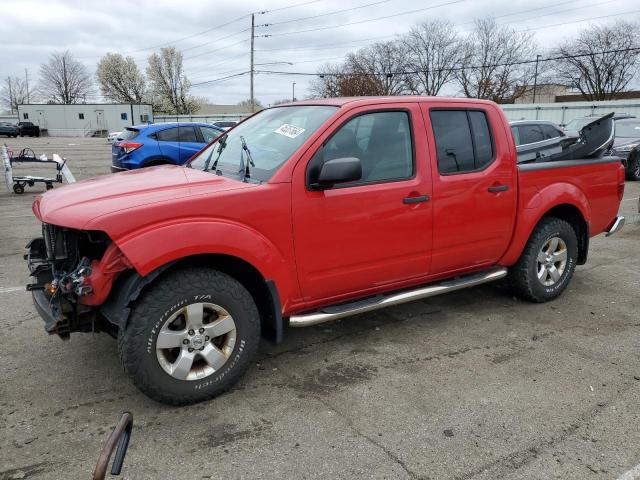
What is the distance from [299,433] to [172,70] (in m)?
86.2

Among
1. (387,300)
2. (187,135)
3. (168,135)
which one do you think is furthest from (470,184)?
(187,135)

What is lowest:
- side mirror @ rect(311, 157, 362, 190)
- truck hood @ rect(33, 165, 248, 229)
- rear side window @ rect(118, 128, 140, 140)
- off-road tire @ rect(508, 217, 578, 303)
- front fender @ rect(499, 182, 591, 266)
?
off-road tire @ rect(508, 217, 578, 303)

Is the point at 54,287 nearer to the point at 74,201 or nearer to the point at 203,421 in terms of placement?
the point at 74,201

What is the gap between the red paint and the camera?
2.91 m

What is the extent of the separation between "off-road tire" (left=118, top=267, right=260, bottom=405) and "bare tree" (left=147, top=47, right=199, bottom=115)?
82.7 metres

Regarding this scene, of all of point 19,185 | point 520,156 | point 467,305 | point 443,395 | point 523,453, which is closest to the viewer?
point 523,453

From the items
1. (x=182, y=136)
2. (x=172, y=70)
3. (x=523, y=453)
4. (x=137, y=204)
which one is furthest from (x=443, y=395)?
(x=172, y=70)

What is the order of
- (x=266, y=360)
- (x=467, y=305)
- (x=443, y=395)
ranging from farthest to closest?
(x=467, y=305) → (x=266, y=360) → (x=443, y=395)

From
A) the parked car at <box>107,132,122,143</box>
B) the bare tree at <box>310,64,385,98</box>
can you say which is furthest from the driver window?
the bare tree at <box>310,64,385,98</box>

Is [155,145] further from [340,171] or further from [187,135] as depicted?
[340,171]

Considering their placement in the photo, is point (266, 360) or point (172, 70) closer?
point (266, 360)

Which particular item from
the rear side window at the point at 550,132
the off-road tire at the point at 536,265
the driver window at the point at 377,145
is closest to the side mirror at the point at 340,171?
the driver window at the point at 377,145

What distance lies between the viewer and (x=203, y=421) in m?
3.03

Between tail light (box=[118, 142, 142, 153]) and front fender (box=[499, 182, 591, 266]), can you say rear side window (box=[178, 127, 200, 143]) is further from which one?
front fender (box=[499, 182, 591, 266])
